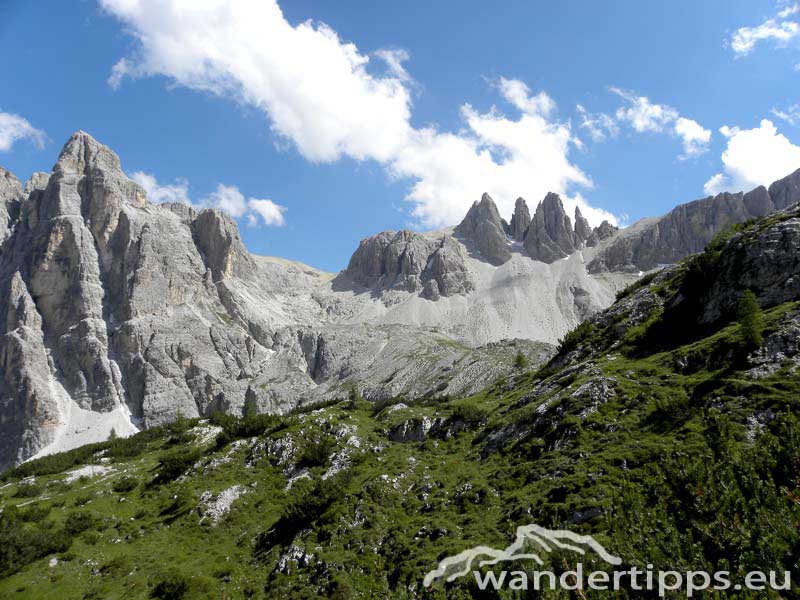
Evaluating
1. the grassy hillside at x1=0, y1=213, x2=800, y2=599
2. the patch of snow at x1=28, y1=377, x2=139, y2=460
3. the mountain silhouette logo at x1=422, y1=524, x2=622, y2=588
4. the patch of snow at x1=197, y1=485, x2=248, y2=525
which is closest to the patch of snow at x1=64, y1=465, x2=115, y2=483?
the grassy hillside at x1=0, y1=213, x2=800, y2=599

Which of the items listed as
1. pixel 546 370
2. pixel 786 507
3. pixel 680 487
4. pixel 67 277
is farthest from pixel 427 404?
pixel 67 277

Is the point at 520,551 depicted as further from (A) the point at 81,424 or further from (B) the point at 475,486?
(A) the point at 81,424

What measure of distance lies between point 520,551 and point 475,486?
9.25 m

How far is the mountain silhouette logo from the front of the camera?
17.5 m

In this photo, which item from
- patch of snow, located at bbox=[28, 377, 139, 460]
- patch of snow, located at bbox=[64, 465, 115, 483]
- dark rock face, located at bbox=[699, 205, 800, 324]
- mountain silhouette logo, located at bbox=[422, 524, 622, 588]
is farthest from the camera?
patch of snow, located at bbox=[28, 377, 139, 460]

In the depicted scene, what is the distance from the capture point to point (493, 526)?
895 inches

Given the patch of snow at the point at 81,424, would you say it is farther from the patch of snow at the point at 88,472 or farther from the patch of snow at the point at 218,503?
the patch of snow at the point at 218,503

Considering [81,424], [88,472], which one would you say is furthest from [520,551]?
[81,424]

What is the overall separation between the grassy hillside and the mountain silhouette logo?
62cm

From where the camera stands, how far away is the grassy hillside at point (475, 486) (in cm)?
1639

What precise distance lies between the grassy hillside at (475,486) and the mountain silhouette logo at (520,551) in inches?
24.6

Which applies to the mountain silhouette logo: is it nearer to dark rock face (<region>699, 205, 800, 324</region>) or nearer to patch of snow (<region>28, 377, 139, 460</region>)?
dark rock face (<region>699, 205, 800, 324</region>)

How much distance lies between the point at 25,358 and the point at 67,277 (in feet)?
136

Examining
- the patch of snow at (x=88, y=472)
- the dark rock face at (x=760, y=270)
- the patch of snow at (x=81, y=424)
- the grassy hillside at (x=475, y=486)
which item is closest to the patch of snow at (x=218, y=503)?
the grassy hillside at (x=475, y=486)
